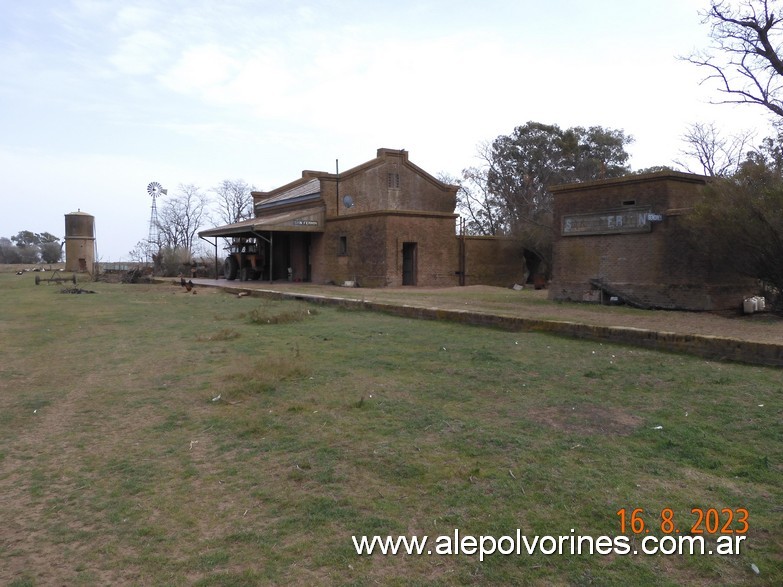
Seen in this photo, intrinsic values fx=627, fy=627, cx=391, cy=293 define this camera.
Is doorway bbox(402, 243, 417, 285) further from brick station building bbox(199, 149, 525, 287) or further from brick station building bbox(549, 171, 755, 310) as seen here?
brick station building bbox(549, 171, 755, 310)

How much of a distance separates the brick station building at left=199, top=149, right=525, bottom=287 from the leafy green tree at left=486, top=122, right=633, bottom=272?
7290 millimetres

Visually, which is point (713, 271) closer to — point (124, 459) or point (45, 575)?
point (124, 459)

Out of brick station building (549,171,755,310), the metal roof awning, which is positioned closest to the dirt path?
brick station building (549,171,755,310)

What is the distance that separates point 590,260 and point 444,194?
63.2 ft

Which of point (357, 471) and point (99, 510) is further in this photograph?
point (357, 471)

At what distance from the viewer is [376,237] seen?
2711cm

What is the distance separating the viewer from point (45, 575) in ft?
10.9

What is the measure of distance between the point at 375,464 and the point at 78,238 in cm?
5778

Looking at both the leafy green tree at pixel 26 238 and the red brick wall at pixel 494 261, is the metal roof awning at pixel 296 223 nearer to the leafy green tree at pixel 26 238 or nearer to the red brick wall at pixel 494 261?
the red brick wall at pixel 494 261

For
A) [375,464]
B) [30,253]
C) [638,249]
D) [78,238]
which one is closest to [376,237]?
[638,249]

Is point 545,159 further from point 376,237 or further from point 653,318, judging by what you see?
point 653,318

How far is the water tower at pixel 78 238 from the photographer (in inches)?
2162

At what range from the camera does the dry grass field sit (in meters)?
3.35

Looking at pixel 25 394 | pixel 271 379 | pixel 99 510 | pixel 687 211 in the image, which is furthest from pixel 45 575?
pixel 687 211
